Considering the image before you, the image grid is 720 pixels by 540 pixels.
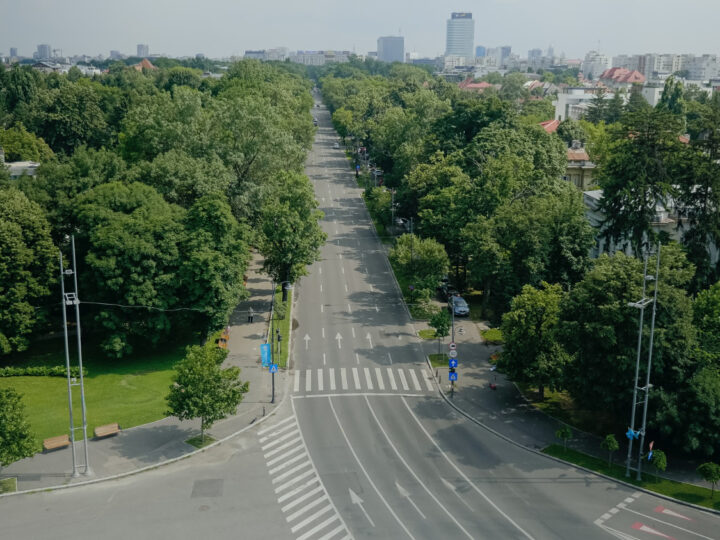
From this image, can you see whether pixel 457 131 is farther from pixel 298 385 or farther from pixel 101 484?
pixel 101 484

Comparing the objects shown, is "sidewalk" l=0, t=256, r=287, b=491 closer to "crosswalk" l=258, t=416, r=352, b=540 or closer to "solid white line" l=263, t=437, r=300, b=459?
"crosswalk" l=258, t=416, r=352, b=540

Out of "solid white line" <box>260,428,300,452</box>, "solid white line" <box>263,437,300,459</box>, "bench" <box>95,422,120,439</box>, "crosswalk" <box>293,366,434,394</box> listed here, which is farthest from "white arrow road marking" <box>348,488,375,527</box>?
"bench" <box>95,422,120,439</box>

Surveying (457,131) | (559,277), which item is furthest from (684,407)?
(457,131)

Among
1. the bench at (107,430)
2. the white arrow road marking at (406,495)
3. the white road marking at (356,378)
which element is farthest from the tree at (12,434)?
the white road marking at (356,378)

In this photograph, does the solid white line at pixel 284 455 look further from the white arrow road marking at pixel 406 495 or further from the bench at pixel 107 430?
the bench at pixel 107 430

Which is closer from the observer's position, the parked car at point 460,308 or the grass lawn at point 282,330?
the grass lawn at point 282,330

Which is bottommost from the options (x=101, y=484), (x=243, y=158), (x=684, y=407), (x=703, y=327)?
(x=101, y=484)
